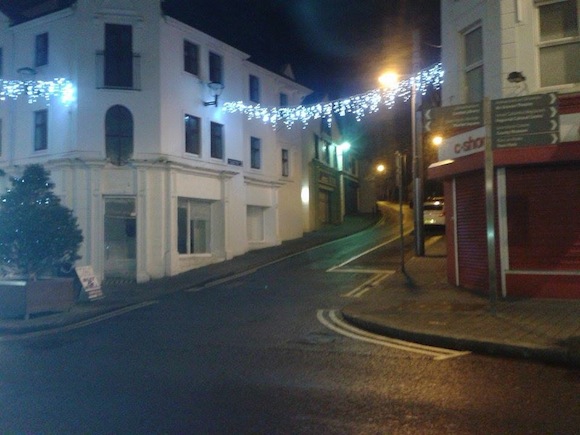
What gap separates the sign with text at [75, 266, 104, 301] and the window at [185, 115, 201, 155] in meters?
7.45

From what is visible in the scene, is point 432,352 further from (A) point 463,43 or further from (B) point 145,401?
(A) point 463,43

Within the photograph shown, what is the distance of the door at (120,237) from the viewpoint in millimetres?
20234

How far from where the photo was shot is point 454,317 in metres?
10.8

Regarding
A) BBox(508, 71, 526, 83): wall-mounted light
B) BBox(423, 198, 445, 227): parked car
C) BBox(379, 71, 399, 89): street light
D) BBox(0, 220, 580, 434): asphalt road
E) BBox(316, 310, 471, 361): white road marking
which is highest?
BBox(379, 71, 399, 89): street light

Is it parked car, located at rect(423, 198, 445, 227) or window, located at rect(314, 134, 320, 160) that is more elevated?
window, located at rect(314, 134, 320, 160)

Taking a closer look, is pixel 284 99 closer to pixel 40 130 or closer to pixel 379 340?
pixel 40 130

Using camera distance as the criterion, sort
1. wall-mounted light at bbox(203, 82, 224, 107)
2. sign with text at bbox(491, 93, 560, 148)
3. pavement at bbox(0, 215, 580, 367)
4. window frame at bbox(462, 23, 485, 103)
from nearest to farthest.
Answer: pavement at bbox(0, 215, 580, 367)
sign with text at bbox(491, 93, 560, 148)
window frame at bbox(462, 23, 485, 103)
wall-mounted light at bbox(203, 82, 224, 107)

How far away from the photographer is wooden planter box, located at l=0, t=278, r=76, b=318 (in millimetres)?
13422

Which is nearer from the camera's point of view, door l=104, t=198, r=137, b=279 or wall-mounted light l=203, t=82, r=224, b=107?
door l=104, t=198, r=137, b=279

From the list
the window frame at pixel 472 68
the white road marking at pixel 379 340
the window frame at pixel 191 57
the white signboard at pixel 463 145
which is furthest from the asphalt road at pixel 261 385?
the window frame at pixel 191 57

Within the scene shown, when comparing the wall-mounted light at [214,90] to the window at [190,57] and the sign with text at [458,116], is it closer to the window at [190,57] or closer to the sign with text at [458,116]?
the window at [190,57]

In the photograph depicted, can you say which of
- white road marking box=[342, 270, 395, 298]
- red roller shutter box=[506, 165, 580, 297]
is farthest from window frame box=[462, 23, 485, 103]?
white road marking box=[342, 270, 395, 298]

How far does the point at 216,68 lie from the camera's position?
23547 millimetres

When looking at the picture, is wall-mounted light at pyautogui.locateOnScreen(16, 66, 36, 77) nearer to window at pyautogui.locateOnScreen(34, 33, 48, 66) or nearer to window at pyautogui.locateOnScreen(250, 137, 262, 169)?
window at pyautogui.locateOnScreen(34, 33, 48, 66)
